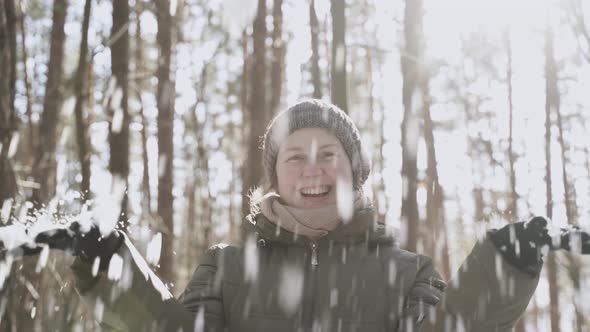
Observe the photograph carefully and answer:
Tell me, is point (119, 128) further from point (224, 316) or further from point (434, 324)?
point (434, 324)

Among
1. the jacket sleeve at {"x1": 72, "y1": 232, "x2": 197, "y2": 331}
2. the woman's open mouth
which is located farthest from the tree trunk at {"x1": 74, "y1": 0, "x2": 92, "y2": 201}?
the jacket sleeve at {"x1": 72, "y1": 232, "x2": 197, "y2": 331}

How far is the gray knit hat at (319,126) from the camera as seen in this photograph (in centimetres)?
250

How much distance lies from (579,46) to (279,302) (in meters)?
2.74

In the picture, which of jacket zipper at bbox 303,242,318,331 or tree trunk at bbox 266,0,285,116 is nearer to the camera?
jacket zipper at bbox 303,242,318,331

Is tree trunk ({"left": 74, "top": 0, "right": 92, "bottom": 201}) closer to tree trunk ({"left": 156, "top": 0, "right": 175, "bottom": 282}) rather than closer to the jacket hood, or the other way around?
tree trunk ({"left": 156, "top": 0, "right": 175, "bottom": 282})

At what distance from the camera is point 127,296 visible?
175cm

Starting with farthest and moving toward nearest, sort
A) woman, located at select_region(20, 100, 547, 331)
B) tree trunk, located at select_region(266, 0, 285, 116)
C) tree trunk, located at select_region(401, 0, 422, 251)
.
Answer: tree trunk, located at select_region(266, 0, 285, 116), tree trunk, located at select_region(401, 0, 422, 251), woman, located at select_region(20, 100, 547, 331)

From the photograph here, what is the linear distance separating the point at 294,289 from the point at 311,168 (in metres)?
0.48

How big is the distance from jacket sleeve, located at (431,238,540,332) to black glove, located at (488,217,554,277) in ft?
0.06

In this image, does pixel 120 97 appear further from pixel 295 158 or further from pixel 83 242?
pixel 83 242

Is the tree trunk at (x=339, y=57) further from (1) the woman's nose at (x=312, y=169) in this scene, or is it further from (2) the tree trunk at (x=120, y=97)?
(1) the woman's nose at (x=312, y=169)

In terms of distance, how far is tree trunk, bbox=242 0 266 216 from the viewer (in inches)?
271

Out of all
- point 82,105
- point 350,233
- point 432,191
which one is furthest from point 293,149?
point 432,191

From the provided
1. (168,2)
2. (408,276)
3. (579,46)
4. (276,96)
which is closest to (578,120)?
(276,96)
